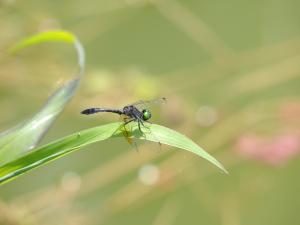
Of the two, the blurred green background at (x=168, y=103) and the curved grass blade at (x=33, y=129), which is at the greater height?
the blurred green background at (x=168, y=103)

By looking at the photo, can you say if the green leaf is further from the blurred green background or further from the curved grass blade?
the blurred green background

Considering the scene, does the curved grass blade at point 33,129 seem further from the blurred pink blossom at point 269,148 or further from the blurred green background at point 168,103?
the blurred pink blossom at point 269,148

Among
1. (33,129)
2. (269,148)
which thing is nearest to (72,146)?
(33,129)

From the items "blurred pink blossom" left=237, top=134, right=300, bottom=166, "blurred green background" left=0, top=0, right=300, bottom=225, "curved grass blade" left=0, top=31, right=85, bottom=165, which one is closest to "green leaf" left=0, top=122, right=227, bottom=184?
"curved grass blade" left=0, top=31, right=85, bottom=165

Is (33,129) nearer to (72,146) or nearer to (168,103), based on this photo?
(72,146)

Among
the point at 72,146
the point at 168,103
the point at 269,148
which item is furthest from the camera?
the point at 168,103

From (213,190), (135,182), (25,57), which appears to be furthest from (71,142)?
(25,57)

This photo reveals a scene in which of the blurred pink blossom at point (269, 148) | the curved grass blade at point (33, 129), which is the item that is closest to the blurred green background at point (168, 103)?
the blurred pink blossom at point (269, 148)
